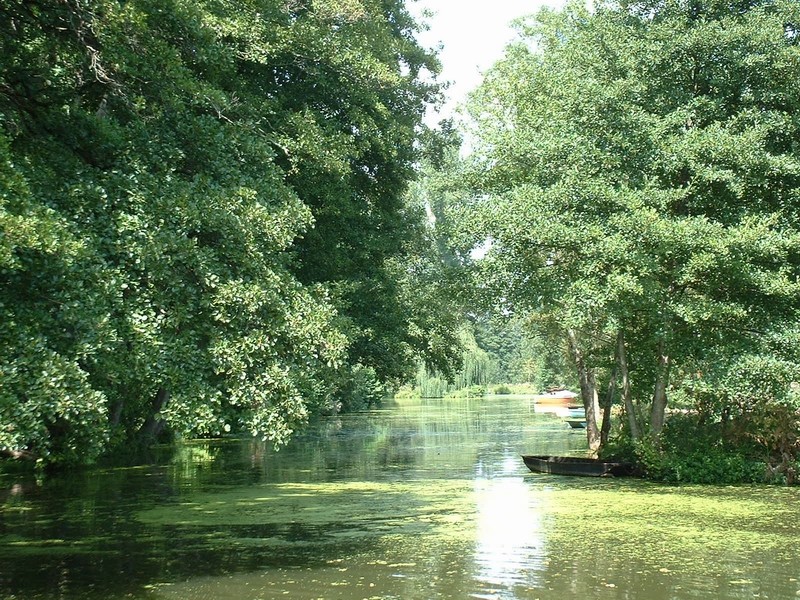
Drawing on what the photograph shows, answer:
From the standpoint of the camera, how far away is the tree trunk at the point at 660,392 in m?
18.9

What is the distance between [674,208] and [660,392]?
4.30m

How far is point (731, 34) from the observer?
1744cm

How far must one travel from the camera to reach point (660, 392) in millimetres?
19125

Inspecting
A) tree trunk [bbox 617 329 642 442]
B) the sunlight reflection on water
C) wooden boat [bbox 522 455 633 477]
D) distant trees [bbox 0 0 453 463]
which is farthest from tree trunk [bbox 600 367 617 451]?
distant trees [bbox 0 0 453 463]

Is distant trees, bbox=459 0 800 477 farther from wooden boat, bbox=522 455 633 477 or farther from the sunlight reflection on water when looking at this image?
the sunlight reflection on water

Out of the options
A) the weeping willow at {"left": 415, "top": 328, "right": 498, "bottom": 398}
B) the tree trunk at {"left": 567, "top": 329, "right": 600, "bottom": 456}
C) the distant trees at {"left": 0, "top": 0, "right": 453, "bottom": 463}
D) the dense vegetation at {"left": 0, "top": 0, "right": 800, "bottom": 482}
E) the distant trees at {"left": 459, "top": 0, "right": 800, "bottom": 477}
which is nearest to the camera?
the distant trees at {"left": 0, "top": 0, "right": 453, "bottom": 463}

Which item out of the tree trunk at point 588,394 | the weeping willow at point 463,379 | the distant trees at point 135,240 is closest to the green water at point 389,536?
the distant trees at point 135,240

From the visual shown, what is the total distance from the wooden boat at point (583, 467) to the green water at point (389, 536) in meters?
0.50

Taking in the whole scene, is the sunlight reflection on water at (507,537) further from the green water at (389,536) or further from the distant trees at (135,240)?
the distant trees at (135,240)

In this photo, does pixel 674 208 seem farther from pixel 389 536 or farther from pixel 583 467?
pixel 389 536

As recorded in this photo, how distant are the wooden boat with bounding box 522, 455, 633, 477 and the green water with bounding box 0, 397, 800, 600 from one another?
0.50 metres

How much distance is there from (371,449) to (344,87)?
45.7ft

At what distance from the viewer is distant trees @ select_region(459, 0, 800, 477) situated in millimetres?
16766

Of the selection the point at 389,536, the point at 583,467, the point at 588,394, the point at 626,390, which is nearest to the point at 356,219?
the point at 626,390
